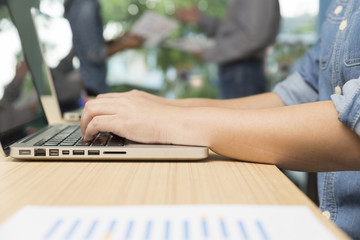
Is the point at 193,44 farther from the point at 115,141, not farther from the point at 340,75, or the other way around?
the point at 115,141

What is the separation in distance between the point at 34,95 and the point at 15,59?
100mm

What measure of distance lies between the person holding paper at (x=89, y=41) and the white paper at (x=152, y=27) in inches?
18.7

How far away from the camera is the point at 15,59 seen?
30.5 inches

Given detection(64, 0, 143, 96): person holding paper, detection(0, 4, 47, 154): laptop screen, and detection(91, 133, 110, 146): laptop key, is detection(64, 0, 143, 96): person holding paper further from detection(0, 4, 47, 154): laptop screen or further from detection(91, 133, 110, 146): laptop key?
detection(91, 133, 110, 146): laptop key

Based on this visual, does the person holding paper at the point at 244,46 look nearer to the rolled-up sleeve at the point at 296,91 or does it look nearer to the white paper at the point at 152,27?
the white paper at the point at 152,27

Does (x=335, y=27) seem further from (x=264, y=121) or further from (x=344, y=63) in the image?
(x=264, y=121)

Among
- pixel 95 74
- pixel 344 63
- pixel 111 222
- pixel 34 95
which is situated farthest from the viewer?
pixel 95 74

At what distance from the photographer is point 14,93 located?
74cm

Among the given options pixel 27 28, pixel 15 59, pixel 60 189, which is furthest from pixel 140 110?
pixel 27 28

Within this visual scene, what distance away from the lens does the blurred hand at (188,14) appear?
8.64 ft

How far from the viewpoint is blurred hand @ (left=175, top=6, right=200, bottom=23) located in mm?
2635

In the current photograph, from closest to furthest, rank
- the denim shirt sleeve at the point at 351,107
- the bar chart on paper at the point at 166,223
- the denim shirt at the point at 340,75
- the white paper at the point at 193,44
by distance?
the bar chart on paper at the point at 166,223
the denim shirt sleeve at the point at 351,107
the denim shirt at the point at 340,75
the white paper at the point at 193,44

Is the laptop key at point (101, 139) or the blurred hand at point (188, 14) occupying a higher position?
the blurred hand at point (188, 14)

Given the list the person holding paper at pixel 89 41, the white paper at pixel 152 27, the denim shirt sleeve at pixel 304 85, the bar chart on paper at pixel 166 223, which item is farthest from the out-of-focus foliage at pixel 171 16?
the bar chart on paper at pixel 166 223
